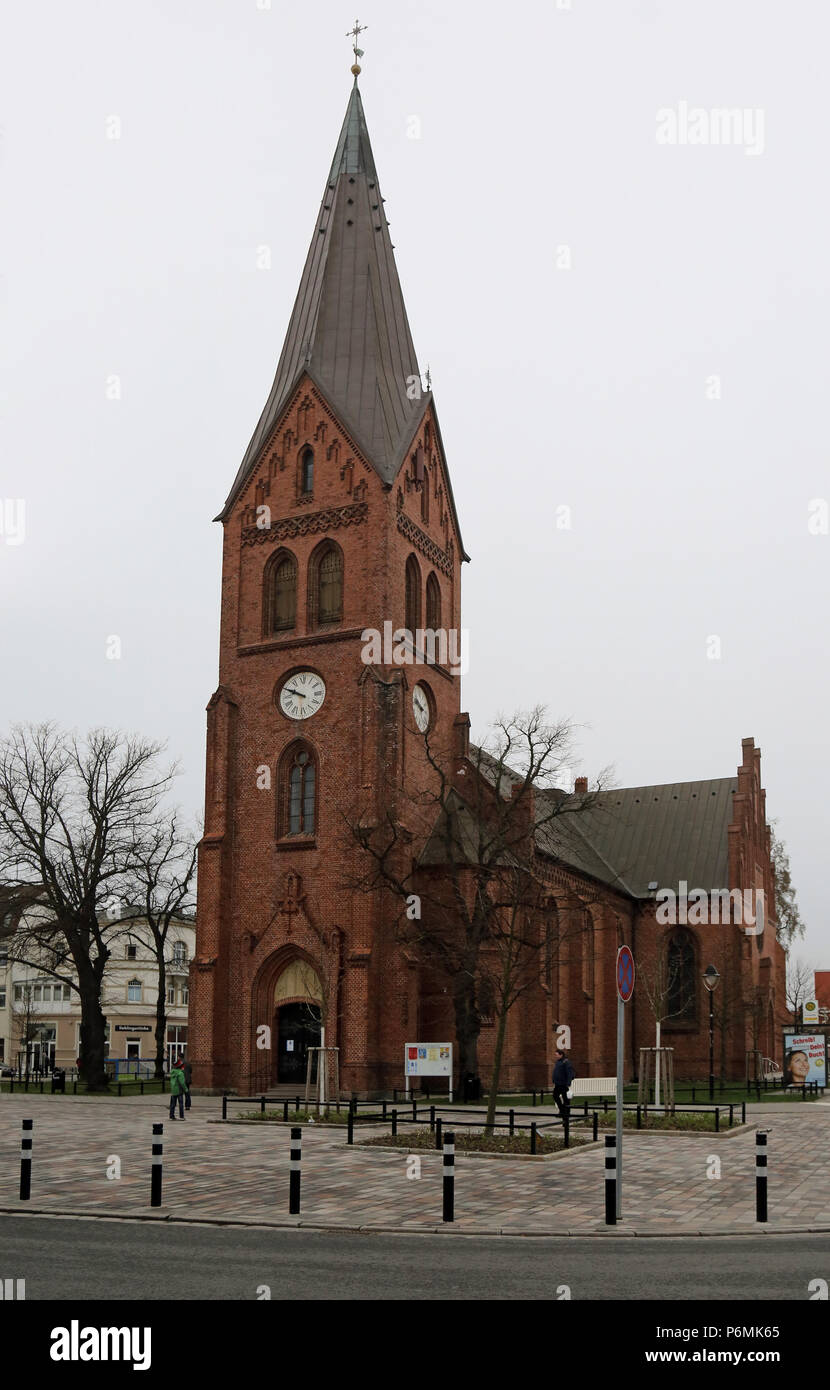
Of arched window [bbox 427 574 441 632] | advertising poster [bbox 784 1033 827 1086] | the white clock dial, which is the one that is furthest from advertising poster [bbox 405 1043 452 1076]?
arched window [bbox 427 574 441 632]

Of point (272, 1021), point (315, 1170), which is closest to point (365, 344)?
point (272, 1021)

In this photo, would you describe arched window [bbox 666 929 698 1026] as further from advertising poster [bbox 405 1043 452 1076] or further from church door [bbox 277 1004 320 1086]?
advertising poster [bbox 405 1043 452 1076]

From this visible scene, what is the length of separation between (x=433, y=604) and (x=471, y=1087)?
17.8 metres

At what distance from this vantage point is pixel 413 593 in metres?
44.4

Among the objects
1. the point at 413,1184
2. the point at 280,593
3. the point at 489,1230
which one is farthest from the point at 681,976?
the point at 489,1230

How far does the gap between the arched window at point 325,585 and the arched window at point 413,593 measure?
2.72 m

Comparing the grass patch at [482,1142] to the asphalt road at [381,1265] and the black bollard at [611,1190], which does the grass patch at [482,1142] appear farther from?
the asphalt road at [381,1265]

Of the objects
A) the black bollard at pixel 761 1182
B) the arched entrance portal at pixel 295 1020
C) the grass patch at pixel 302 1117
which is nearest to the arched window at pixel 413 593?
the arched entrance portal at pixel 295 1020

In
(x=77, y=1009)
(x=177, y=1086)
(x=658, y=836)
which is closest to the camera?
(x=177, y=1086)

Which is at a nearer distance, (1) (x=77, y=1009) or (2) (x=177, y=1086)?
(2) (x=177, y=1086)

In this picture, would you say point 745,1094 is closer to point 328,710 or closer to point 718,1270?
point 328,710

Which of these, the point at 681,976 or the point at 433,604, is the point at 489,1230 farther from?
the point at 681,976

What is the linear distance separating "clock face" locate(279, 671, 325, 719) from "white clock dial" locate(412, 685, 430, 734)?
132 inches
